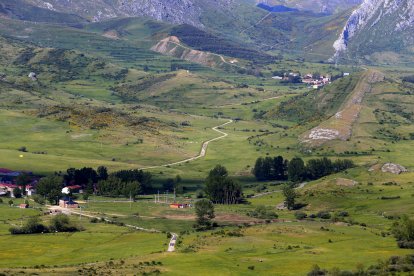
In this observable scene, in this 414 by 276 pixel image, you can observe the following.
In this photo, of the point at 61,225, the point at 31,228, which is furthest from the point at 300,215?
the point at 31,228

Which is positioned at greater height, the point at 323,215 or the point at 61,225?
the point at 323,215

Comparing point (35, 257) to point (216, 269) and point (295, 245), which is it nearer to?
point (216, 269)

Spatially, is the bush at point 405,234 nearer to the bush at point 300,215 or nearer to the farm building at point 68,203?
the bush at point 300,215

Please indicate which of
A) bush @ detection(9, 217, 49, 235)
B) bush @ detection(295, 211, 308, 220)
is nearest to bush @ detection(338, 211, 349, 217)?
bush @ detection(295, 211, 308, 220)

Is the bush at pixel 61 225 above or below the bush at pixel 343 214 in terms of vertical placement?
below

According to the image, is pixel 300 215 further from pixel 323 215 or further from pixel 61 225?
pixel 61 225

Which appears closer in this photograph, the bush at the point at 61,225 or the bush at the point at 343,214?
the bush at the point at 61,225

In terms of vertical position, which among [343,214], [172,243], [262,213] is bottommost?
[172,243]

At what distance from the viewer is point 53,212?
610 ft

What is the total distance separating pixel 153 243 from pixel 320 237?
3113cm

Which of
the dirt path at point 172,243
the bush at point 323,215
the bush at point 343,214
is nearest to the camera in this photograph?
the dirt path at point 172,243

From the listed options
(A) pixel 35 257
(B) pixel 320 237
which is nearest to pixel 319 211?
(B) pixel 320 237

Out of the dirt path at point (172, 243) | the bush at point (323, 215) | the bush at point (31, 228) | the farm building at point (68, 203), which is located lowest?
the dirt path at point (172, 243)

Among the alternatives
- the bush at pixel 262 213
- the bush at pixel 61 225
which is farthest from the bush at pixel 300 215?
the bush at pixel 61 225
